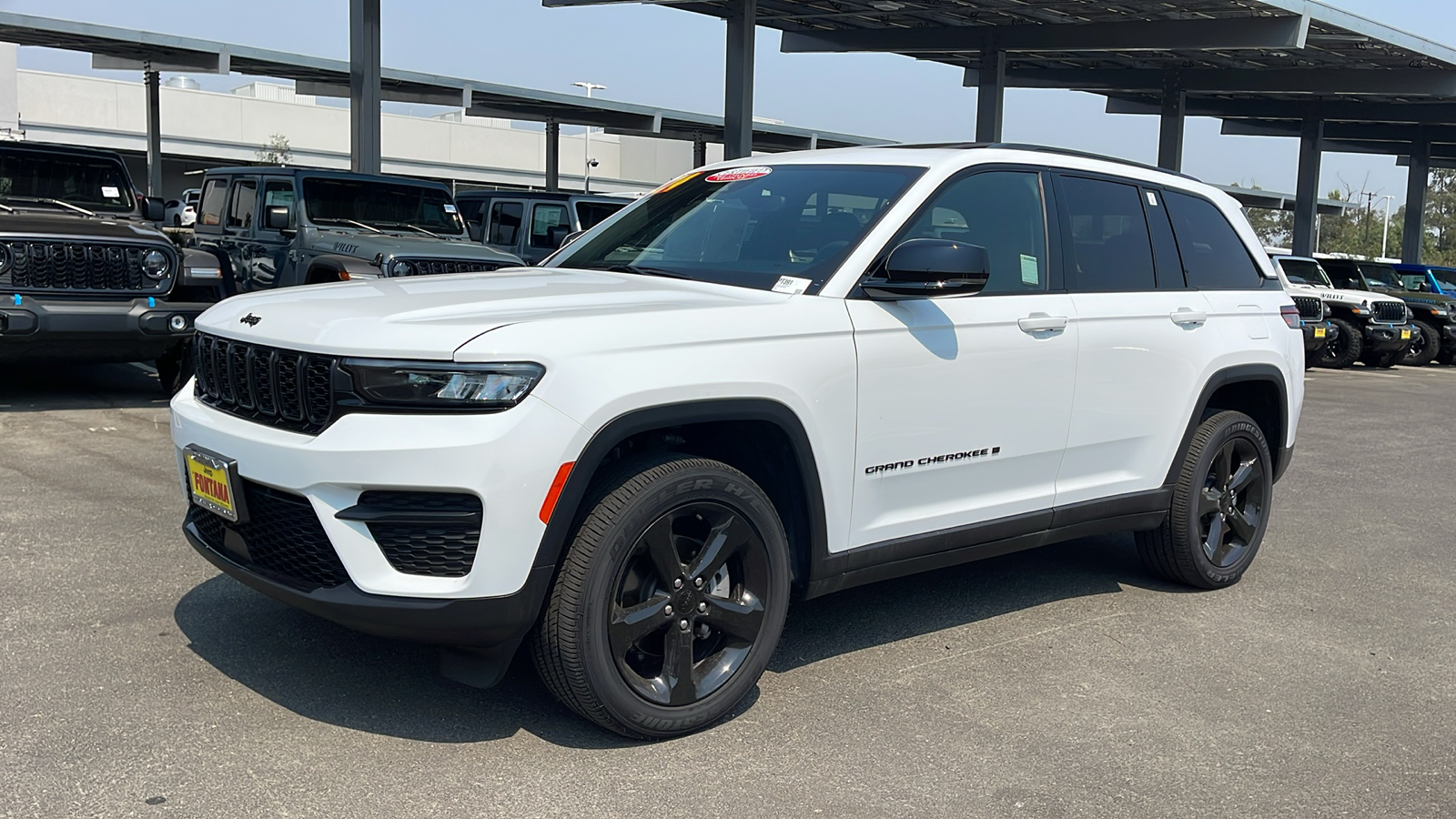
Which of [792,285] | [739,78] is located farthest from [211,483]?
[739,78]

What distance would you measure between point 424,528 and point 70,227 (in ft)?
22.2

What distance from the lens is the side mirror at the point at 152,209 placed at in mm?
10447

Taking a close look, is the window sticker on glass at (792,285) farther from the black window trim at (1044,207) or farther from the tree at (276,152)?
the tree at (276,152)

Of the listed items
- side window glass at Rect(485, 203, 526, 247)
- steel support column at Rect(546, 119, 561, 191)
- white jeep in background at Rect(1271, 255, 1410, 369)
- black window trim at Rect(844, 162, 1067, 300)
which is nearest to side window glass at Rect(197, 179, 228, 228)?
side window glass at Rect(485, 203, 526, 247)

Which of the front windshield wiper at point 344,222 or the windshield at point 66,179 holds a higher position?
the windshield at point 66,179

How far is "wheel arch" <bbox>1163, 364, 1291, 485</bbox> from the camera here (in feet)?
18.6

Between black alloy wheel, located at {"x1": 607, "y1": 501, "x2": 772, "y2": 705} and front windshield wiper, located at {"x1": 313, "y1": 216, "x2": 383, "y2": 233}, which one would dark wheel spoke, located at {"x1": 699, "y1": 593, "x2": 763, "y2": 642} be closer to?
black alloy wheel, located at {"x1": 607, "y1": 501, "x2": 772, "y2": 705}

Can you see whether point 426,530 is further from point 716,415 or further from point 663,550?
A: point 716,415

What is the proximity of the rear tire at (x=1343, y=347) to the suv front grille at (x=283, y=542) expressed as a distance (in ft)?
64.6

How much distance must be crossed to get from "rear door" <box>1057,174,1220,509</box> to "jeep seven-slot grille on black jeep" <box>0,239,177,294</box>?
663 cm

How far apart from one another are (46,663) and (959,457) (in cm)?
309

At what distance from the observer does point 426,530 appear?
3.43 m

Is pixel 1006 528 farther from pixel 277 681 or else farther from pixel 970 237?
pixel 277 681

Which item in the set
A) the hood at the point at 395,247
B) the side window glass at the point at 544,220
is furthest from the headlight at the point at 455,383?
the side window glass at the point at 544,220
